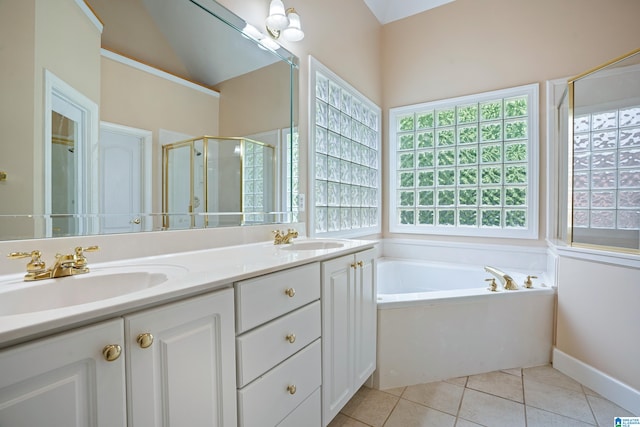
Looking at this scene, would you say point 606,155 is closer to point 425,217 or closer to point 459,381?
point 425,217

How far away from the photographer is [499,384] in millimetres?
1851

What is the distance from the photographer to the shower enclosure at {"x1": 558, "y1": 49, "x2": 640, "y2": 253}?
1.86m

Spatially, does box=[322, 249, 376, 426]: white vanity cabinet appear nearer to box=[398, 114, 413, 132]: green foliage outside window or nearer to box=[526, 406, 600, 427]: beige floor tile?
box=[526, 406, 600, 427]: beige floor tile

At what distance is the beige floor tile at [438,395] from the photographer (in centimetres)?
165

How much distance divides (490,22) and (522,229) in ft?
5.85

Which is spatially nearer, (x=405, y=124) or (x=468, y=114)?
(x=468, y=114)

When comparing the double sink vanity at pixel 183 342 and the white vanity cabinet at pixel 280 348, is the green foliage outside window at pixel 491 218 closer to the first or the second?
the double sink vanity at pixel 183 342

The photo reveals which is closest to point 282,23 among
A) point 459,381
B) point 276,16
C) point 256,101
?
point 276,16

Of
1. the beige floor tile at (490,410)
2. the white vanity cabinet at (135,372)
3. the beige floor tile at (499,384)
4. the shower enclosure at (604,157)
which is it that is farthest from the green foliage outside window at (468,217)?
the white vanity cabinet at (135,372)

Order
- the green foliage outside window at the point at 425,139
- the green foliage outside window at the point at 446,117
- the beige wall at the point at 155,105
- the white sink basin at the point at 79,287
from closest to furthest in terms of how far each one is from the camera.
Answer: the white sink basin at the point at 79,287, the beige wall at the point at 155,105, the green foliage outside window at the point at 446,117, the green foliage outside window at the point at 425,139

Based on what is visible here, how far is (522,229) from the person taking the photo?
8.52 ft

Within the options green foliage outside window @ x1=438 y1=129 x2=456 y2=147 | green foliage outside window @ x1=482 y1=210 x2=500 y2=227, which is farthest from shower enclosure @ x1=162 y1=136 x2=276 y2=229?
green foliage outside window @ x1=482 y1=210 x2=500 y2=227

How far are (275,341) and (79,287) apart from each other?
58 cm

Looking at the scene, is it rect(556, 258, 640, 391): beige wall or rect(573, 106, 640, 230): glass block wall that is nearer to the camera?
rect(556, 258, 640, 391): beige wall
